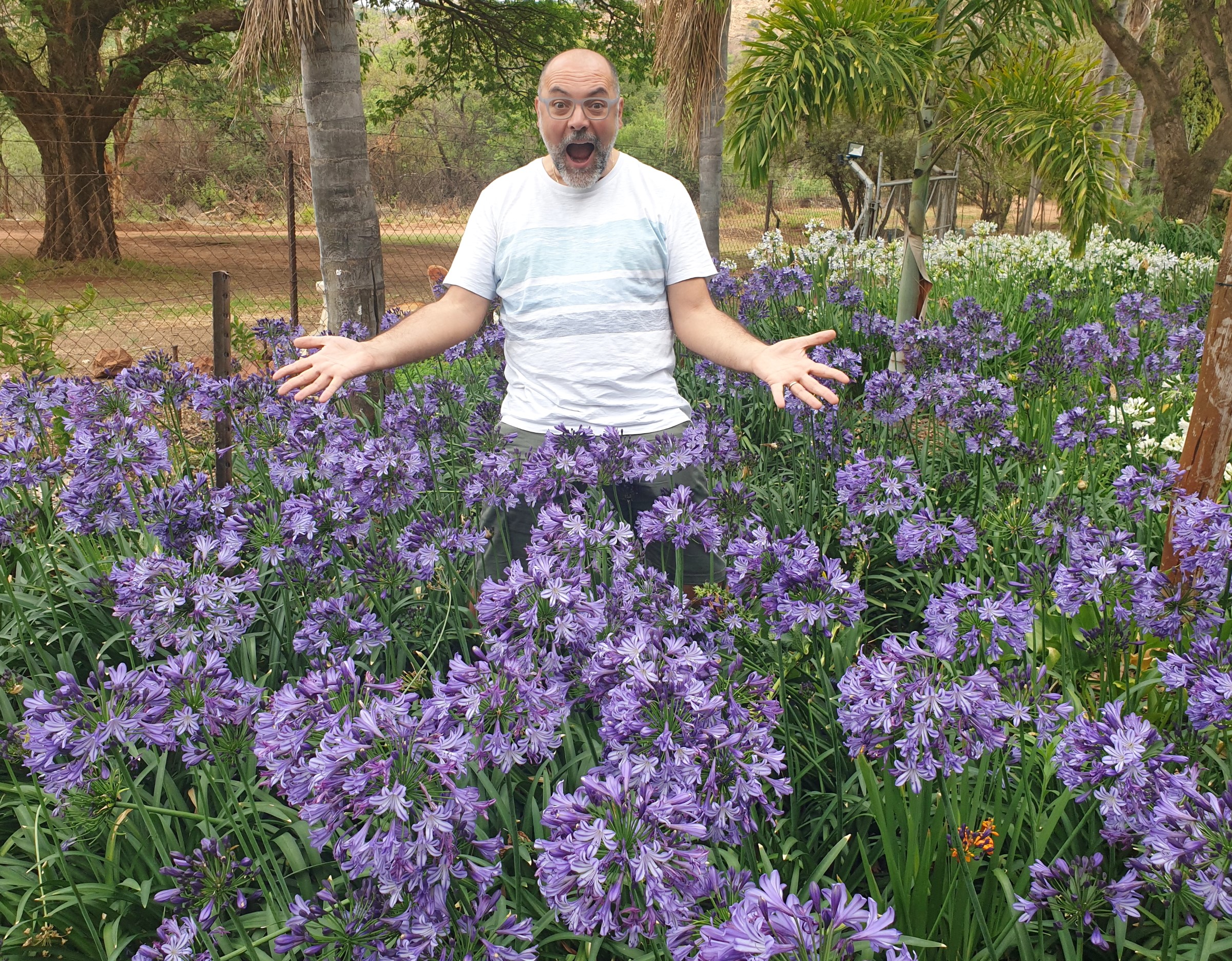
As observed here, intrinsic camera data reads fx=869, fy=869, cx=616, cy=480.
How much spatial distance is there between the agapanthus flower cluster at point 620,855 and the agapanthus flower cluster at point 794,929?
0.40 ft

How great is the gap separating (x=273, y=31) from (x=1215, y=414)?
527 cm

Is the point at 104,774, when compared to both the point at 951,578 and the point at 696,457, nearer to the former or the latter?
the point at 696,457

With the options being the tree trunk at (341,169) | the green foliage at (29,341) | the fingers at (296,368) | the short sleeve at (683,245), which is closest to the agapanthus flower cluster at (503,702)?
the fingers at (296,368)

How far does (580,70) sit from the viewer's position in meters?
3.04

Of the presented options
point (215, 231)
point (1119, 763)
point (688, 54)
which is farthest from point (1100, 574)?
point (215, 231)

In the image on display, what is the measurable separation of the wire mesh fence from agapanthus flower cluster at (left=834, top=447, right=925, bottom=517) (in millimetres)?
4324

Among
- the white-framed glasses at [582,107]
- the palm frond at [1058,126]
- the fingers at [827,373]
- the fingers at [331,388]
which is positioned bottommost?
the fingers at [331,388]

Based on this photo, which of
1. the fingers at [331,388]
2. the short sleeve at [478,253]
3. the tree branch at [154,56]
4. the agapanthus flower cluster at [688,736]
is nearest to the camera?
the agapanthus flower cluster at [688,736]

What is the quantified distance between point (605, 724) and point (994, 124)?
6060 mm

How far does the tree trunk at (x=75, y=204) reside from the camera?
15.9 metres

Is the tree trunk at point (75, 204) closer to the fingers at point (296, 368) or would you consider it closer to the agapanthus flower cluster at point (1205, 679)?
the fingers at point (296, 368)

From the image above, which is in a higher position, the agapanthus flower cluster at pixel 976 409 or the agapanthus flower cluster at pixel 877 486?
the agapanthus flower cluster at pixel 976 409

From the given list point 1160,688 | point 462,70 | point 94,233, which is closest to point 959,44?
point 1160,688

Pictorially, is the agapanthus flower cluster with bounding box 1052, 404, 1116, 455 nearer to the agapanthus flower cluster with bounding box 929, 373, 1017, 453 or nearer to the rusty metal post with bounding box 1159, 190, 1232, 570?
the agapanthus flower cluster with bounding box 929, 373, 1017, 453
